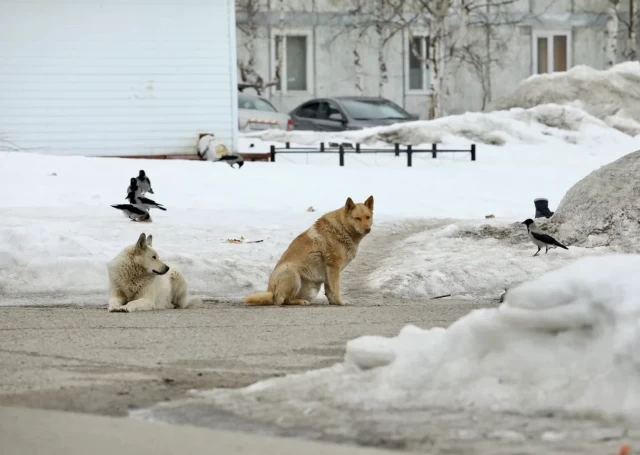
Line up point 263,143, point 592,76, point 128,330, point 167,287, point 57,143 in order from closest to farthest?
point 128,330, point 167,287, point 57,143, point 263,143, point 592,76

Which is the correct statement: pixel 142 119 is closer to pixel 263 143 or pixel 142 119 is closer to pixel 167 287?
pixel 263 143

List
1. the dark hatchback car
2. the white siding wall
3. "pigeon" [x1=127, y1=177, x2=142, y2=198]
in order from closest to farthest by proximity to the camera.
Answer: "pigeon" [x1=127, y1=177, x2=142, y2=198] → the white siding wall → the dark hatchback car

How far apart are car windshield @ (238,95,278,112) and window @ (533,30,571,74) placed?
11.8 m

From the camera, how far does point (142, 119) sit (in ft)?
83.3

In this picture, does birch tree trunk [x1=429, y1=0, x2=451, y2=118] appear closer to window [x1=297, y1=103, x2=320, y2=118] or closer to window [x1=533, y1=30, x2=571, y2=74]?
window [x1=297, y1=103, x2=320, y2=118]

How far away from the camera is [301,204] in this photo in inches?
755

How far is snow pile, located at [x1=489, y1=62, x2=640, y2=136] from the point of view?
109 feet

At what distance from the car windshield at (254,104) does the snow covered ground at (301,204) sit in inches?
120

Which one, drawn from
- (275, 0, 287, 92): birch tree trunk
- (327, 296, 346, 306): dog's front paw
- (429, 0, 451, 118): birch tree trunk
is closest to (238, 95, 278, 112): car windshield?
(275, 0, 287, 92): birch tree trunk

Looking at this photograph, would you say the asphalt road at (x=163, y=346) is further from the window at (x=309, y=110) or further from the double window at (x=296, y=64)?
the double window at (x=296, y=64)

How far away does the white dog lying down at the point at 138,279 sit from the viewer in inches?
429

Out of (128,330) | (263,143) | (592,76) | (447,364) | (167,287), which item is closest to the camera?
(447,364)

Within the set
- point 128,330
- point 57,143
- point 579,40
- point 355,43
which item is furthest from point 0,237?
point 579,40

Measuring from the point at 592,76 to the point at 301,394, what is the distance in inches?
1161
